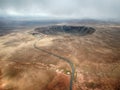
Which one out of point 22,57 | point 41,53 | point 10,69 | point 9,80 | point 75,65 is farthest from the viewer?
point 41,53

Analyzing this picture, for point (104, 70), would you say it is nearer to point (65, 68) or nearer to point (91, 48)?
point (65, 68)

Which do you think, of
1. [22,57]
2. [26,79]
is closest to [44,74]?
[26,79]

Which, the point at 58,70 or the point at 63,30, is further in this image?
the point at 63,30

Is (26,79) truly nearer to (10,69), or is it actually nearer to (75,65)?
(10,69)

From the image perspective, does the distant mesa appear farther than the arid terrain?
Yes

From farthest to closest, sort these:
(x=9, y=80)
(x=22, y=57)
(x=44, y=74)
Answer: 1. (x=22, y=57)
2. (x=44, y=74)
3. (x=9, y=80)

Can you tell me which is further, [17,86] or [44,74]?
[44,74]

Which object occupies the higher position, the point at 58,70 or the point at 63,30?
the point at 63,30

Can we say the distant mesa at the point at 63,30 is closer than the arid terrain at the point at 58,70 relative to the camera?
No

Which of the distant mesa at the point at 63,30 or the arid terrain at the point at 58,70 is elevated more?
the distant mesa at the point at 63,30

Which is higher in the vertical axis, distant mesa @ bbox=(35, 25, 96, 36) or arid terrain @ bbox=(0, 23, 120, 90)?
distant mesa @ bbox=(35, 25, 96, 36)
